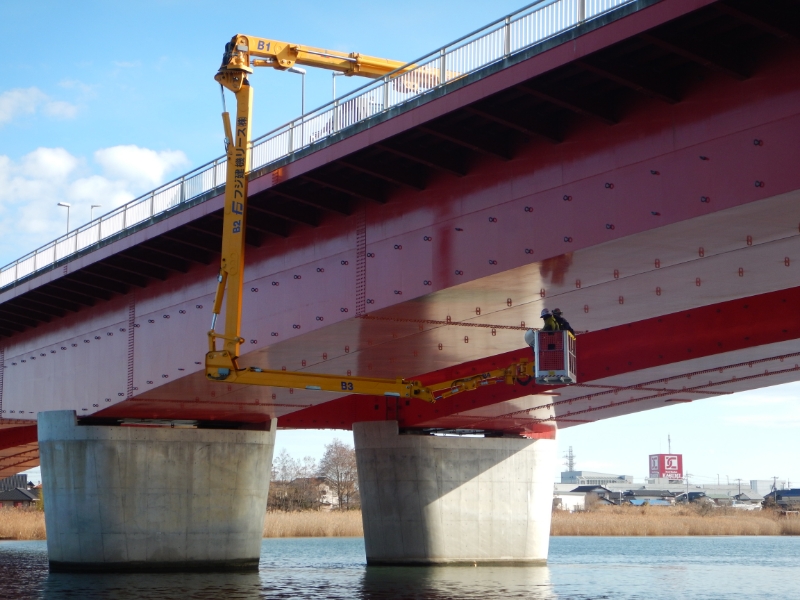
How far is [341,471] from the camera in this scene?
366 feet

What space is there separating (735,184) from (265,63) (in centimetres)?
1828

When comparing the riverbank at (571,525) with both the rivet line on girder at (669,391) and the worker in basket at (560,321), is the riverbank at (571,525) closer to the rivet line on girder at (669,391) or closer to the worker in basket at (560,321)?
the rivet line on girder at (669,391)

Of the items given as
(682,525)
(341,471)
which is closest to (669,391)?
(682,525)

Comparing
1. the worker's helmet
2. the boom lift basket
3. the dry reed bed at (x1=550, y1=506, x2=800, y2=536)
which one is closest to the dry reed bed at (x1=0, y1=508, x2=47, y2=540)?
the dry reed bed at (x1=550, y1=506, x2=800, y2=536)

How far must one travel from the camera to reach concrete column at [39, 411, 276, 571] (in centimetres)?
3647

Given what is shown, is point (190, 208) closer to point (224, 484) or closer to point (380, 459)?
point (224, 484)

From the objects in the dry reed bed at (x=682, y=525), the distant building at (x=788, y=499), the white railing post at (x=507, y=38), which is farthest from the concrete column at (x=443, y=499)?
the distant building at (x=788, y=499)

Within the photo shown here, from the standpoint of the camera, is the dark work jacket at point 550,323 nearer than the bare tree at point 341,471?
Yes

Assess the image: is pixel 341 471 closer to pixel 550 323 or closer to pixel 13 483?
pixel 13 483

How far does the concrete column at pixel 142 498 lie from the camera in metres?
36.5

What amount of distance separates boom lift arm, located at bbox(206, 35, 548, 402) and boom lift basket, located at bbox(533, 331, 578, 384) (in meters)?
4.78

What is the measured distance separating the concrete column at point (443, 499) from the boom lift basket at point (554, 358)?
805 inches

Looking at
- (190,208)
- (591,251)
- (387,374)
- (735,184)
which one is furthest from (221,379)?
(735,184)

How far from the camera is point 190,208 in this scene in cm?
2791
